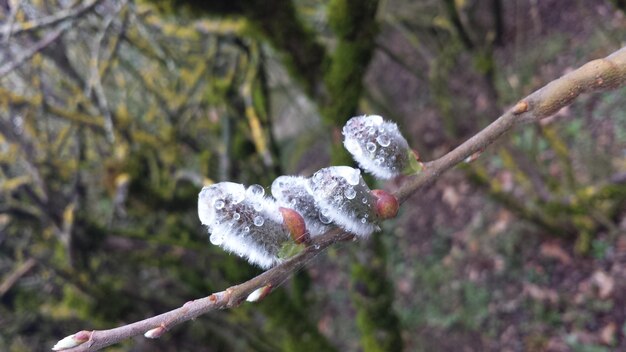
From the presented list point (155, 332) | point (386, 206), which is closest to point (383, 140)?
point (386, 206)

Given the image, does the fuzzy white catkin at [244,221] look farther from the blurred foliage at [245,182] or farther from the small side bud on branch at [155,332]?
the blurred foliage at [245,182]

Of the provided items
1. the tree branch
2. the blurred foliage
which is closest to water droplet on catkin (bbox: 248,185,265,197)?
the tree branch

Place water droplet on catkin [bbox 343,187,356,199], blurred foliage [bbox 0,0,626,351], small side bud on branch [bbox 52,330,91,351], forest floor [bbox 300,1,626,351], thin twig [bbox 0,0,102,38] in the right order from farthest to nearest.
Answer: forest floor [bbox 300,1,626,351] < blurred foliage [bbox 0,0,626,351] < thin twig [bbox 0,0,102,38] < water droplet on catkin [bbox 343,187,356,199] < small side bud on branch [bbox 52,330,91,351]

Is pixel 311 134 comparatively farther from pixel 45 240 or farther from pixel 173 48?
pixel 45 240

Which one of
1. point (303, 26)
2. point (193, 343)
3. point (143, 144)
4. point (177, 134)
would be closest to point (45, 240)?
point (143, 144)

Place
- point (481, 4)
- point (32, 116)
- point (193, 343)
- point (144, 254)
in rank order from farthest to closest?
point (481, 4), point (193, 343), point (144, 254), point (32, 116)

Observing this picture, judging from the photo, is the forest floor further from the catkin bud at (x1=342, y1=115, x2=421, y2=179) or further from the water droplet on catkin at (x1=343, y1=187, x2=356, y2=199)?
the water droplet on catkin at (x1=343, y1=187, x2=356, y2=199)
